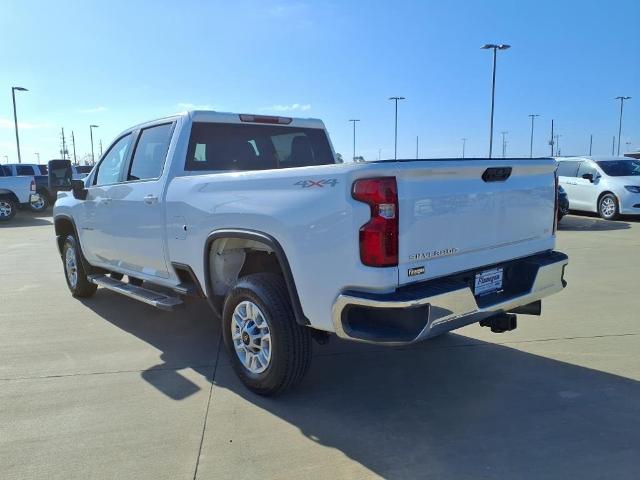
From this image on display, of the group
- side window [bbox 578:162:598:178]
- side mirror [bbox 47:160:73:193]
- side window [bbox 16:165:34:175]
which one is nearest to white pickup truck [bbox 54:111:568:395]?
side mirror [bbox 47:160:73:193]

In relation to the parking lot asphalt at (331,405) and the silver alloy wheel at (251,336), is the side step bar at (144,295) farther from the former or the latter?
the silver alloy wheel at (251,336)

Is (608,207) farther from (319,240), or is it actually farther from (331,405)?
(319,240)

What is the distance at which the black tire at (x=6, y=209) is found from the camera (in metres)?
17.8

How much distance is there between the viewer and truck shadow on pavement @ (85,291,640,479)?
2873mm

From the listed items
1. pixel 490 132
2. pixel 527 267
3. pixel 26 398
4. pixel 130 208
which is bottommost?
pixel 26 398

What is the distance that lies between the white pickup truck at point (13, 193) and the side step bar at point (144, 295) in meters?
14.4

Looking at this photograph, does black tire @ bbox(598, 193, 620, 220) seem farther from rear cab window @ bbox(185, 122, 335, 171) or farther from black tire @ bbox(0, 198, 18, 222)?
black tire @ bbox(0, 198, 18, 222)

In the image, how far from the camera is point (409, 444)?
3055 mm

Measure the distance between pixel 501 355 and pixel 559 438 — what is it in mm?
1362

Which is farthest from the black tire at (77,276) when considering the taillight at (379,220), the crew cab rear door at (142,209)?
the taillight at (379,220)

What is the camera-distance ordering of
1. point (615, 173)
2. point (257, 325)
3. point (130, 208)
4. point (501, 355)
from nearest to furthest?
point (257, 325) → point (501, 355) → point (130, 208) → point (615, 173)

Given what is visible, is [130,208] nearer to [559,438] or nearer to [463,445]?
[463,445]

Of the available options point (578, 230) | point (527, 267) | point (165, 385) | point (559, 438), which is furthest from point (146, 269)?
point (578, 230)

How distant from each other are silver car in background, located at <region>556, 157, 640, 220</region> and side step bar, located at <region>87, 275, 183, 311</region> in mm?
12944
